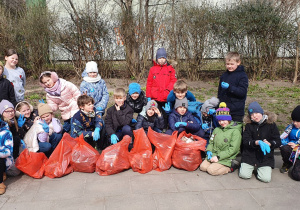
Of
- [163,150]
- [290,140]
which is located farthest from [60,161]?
[290,140]

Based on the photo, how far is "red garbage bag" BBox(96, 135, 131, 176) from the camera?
364 cm

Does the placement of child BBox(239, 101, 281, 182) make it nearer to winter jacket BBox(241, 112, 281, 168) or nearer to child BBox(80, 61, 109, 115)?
winter jacket BBox(241, 112, 281, 168)

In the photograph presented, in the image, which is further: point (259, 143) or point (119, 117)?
point (119, 117)

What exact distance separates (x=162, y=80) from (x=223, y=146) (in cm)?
161

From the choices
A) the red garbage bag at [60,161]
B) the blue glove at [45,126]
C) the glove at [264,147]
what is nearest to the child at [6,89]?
the blue glove at [45,126]

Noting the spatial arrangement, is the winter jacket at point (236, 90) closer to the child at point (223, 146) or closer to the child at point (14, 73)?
the child at point (223, 146)

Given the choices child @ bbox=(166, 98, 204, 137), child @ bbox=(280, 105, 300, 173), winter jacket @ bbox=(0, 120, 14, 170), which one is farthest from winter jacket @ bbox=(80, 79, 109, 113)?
child @ bbox=(280, 105, 300, 173)

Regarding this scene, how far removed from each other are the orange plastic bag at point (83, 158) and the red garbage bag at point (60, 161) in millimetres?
81

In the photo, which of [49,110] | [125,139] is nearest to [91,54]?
[49,110]

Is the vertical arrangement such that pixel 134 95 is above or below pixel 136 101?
above

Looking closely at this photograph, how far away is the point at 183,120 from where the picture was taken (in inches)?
168

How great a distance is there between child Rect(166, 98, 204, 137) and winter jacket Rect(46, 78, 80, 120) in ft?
5.43

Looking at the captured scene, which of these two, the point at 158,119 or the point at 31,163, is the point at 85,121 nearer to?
the point at 31,163

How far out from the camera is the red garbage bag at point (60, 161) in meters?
3.62
